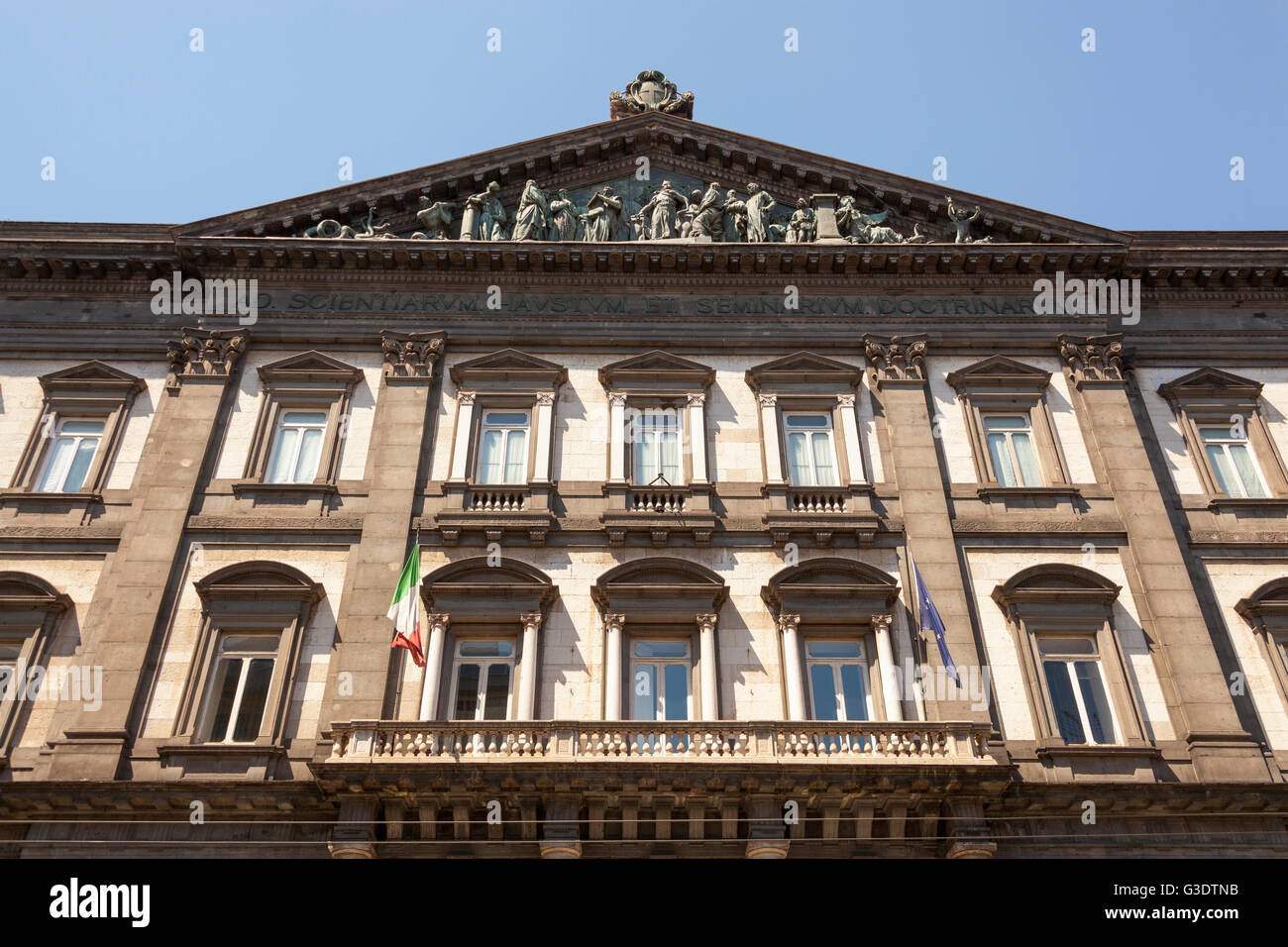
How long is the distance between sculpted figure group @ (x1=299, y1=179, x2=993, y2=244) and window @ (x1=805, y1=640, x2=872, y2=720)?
10.3m

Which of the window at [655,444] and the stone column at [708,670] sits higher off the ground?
the window at [655,444]

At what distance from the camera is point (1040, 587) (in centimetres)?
1984

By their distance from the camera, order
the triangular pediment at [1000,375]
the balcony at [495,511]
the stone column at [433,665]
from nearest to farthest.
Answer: the stone column at [433,665] < the balcony at [495,511] < the triangular pediment at [1000,375]

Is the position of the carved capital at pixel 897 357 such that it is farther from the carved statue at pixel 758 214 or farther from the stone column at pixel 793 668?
the stone column at pixel 793 668

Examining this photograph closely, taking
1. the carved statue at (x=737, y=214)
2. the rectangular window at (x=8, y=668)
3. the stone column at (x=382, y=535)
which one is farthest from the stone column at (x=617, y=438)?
the rectangular window at (x=8, y=668)

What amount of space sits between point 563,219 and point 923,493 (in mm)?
10812

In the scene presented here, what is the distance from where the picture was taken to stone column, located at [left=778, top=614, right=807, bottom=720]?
1812 centimetres

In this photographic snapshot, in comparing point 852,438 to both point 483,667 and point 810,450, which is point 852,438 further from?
point 483,667

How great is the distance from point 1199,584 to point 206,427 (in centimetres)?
2006

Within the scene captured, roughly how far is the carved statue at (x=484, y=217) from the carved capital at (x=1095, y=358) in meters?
13.3

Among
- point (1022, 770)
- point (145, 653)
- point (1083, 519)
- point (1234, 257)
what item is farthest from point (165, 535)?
point (1234, 257)

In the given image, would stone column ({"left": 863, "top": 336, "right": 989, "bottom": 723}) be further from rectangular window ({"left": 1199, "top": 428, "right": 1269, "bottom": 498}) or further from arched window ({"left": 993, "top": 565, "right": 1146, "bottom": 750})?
rectangular window ({"left": 1199, "top": 428, "right": 1269, "bottom": 498})

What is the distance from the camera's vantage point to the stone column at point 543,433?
21438mm

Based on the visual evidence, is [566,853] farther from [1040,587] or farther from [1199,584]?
[1199,584]
